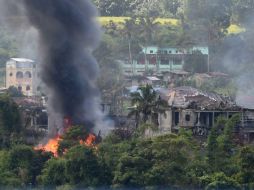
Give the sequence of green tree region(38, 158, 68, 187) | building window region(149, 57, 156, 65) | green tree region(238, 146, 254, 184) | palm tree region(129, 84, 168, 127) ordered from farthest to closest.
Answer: building window region(149, 57, 156, 65) → palm tree region(129, 84, 168, 127) → green tree region(238, 146, 254, 184) → green tree region(38, 158, 68, 187)

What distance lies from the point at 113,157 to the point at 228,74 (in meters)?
45.6

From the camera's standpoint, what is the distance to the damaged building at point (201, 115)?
316 ft

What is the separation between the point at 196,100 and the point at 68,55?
12458 mm

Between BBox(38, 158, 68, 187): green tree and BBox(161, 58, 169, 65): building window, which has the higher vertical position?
BBox(161, 58, 169, 65): building window

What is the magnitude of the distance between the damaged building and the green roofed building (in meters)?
27.7

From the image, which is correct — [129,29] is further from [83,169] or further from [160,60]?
[83,169]

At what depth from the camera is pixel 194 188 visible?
78250 mm

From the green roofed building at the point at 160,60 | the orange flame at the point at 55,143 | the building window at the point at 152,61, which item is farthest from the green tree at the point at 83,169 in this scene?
the building window at the point at 152,61

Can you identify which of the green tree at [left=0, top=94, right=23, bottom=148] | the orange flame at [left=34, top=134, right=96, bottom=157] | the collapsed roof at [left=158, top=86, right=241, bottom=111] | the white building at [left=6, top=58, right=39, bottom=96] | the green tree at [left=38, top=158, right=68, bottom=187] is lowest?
the green tree at [left=38, top=158, right=68, bottom=187]

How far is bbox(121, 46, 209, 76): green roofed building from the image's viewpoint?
129 metres

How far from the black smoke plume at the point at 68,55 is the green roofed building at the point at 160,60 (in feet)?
110

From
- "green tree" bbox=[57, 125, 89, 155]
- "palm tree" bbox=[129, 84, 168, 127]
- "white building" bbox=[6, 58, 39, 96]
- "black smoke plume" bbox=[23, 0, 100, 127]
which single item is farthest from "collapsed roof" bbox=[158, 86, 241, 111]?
"white building" bbox=[6, 58, 39, 96]

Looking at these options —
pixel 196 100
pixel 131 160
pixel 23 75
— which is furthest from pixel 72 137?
pixel 23 75

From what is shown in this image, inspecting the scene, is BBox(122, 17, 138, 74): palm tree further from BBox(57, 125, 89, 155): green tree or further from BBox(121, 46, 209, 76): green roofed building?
BBox(57, 125, 89, 155): green tree
